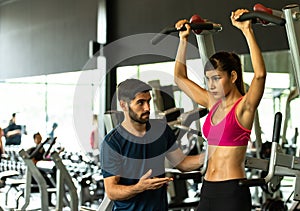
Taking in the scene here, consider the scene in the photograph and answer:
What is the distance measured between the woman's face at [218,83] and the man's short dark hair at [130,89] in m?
0.28

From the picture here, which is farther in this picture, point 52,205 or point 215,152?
point 52,205

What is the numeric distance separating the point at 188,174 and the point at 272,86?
3.81 meters

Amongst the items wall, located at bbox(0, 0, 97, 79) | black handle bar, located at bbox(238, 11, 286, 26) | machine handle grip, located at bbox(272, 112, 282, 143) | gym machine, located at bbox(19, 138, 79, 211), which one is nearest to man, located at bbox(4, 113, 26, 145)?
wall, located at bbox(0, 0, 97, 79)

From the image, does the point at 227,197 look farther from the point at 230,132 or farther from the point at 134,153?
the point at 134,153

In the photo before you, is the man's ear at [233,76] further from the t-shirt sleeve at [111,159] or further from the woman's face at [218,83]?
the t-shirt sleeve at [111,159]

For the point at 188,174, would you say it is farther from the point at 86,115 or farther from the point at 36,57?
the point at 36,57

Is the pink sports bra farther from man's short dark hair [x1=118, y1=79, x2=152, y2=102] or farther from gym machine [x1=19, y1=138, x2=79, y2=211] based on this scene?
gym machine [x1=19, y1=138, x2=79, y2=211]

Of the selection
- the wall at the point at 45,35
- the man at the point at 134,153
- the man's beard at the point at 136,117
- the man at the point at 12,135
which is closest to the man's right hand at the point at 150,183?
the man at the point at 134,153

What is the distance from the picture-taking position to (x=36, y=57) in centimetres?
962

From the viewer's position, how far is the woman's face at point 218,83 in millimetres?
2398

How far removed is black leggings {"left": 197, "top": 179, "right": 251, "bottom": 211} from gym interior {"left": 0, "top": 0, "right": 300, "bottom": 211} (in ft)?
0.29

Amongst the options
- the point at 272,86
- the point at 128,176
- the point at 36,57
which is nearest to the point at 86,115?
the point at 128,176

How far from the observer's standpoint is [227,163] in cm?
243

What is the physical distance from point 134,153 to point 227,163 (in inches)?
16.9
